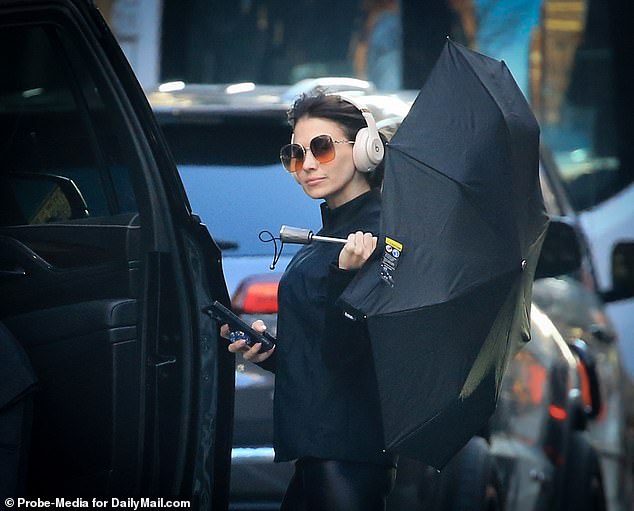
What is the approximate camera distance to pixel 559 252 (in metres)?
4.43

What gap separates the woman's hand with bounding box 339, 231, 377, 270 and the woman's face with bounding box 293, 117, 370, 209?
17 cm

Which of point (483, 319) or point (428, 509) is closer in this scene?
point (483, 319)

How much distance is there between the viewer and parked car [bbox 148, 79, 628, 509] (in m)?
3.52

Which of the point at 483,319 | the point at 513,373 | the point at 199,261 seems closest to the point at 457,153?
the point at 483,319

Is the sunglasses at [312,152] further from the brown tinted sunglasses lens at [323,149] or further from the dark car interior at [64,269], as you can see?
the dark car interior at [64,269]

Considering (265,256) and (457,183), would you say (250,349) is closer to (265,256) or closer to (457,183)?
(265,256)

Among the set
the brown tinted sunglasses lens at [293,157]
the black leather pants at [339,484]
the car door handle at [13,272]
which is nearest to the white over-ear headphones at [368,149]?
Answer: the brown tinted sunglasses lens at [293,157]

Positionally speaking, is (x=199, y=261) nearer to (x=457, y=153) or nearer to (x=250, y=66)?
(x=457, y=153)

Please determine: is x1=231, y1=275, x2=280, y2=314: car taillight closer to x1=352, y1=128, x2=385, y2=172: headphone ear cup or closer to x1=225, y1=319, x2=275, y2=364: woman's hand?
x1=225, y1=319, x2=275, y2=364: woman's hand

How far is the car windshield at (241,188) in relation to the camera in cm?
351

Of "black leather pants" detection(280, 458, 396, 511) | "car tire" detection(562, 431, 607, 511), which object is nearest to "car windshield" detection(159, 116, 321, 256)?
"black leather pants" detection(280, 458, 396, 511)

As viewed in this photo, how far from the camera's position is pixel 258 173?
3674mm

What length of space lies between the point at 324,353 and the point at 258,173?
54 centimetres

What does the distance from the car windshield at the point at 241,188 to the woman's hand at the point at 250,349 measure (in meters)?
0.21
